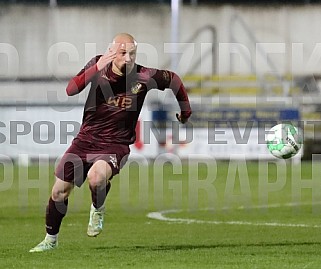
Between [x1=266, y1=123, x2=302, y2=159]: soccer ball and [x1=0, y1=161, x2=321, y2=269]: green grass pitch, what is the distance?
3.36 ft

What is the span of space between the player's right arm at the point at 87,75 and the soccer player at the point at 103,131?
0.08 ft

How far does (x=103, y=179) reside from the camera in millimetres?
10211

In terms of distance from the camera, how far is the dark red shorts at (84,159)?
1040 cm

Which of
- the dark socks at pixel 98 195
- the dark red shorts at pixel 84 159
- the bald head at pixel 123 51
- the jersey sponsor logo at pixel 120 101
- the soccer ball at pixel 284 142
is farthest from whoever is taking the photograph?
the soccer ball at pixel 284 142

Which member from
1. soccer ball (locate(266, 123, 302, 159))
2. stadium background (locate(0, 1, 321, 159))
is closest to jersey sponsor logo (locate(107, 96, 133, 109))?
soccer ball (locate(266, 123, 302, 159))

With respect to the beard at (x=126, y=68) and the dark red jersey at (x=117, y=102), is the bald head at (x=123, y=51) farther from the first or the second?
the dark red jersey at (x=117, y=102)

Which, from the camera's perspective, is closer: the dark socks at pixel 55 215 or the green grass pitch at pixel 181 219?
the green grass pitch at pixel 181 219

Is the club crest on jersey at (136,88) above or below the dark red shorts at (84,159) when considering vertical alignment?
above

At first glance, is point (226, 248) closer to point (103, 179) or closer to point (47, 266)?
point (103, 179)

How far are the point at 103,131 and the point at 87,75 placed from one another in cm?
69

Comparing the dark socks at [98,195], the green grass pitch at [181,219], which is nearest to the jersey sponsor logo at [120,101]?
the dark socks at [98,195]

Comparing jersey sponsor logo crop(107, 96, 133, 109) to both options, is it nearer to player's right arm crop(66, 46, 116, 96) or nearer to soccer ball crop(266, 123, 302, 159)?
player's right arm crop(66, 46, 116, 96)

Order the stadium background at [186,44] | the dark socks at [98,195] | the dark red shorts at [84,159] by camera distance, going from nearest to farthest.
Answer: the dark socks at [98,195], the dark red shorts at [84,159], the stadium background at [186,44]

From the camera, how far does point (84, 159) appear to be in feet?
34.3
